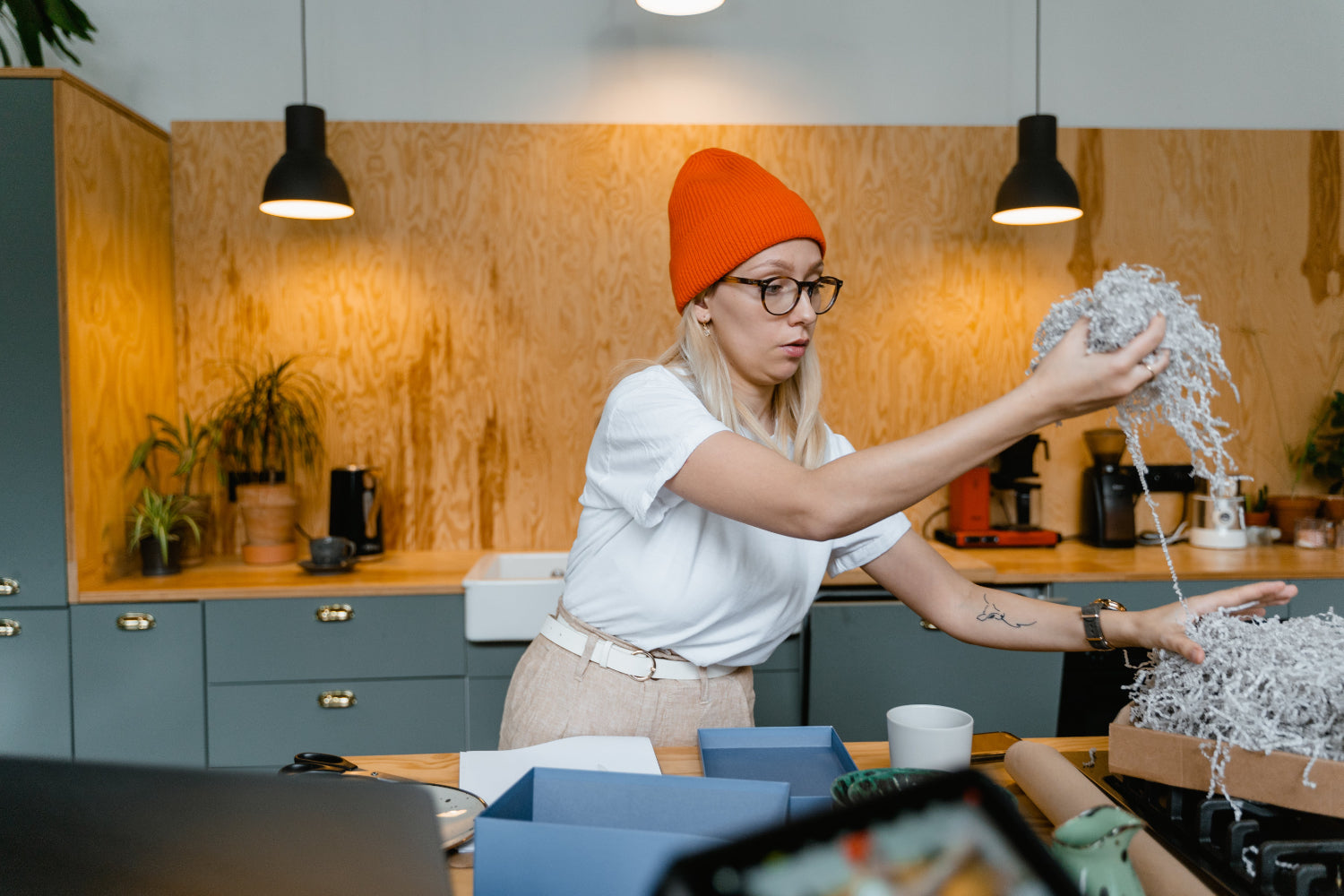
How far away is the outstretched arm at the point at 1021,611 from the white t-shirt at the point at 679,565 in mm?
68

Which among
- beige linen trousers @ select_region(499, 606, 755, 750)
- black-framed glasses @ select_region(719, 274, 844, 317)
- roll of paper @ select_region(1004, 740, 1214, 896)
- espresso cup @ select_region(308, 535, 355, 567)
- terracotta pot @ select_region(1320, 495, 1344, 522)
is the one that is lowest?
beige linen trousers @ select_region(499, 606, 755, 750)

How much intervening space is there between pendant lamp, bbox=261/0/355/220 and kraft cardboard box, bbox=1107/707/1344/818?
7.97 ft

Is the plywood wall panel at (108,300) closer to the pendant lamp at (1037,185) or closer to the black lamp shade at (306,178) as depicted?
the black lamp shade at (306,178)

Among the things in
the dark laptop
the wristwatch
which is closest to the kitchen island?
the wristwatch

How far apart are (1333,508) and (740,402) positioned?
2694mm

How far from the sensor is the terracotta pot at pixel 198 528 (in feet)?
8.87

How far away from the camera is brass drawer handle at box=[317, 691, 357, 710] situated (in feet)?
8.12

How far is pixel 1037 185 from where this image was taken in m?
2.70

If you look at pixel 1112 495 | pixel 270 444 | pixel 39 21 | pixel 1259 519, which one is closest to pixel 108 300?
pixel 270 444

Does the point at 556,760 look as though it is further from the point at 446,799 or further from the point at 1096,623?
the point at 1096,623

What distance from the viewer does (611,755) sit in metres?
1.15

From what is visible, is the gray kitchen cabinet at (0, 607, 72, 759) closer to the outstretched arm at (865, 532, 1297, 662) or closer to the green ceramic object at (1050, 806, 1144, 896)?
the outstretched arm at (865, 532, 1297, 662)

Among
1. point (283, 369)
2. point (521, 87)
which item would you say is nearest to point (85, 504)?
point (283, 369)

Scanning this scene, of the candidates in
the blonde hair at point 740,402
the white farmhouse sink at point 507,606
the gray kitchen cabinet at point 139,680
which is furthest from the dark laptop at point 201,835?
the gray kitchen cabinet at point 139,680
